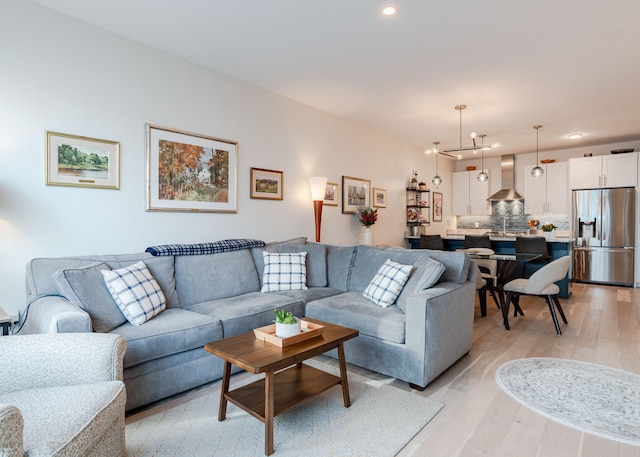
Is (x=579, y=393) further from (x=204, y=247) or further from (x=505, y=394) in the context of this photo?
(x=204, y=247)

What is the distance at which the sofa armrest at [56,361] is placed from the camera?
1509 millimetres

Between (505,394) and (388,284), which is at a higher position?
(388,284)

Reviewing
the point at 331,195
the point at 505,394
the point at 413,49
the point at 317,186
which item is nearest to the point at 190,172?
the point at 317,186

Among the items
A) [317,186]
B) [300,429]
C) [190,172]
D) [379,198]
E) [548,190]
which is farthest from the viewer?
[548,190]

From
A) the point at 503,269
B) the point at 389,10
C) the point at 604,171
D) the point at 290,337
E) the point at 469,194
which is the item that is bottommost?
the point at 290,337

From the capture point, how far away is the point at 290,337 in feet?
6.82

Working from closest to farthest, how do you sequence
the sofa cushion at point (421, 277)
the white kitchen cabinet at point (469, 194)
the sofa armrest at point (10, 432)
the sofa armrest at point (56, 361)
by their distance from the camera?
the sofa armrest at point (10, 432), the sofa armrest at point (56, 361), the sofa cushion at point (421, 277), the white kitchen cabinet at point (469, 194)

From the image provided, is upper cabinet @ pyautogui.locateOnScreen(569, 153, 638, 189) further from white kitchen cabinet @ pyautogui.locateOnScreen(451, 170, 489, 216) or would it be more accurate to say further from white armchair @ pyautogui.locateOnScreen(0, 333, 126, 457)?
white armchair @ pyautogui.locateOnScreen(0, 333, 126, 457)

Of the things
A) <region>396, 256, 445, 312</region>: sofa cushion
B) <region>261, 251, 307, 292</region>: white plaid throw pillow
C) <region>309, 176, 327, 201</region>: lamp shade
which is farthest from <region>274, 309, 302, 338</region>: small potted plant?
<region>309, 176, 327, 201</region>: lamp shade

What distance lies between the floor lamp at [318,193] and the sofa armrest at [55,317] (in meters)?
2.97

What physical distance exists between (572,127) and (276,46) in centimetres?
500

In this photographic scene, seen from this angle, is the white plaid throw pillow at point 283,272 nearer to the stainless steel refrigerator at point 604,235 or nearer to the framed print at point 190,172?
the framed print at point 190,172

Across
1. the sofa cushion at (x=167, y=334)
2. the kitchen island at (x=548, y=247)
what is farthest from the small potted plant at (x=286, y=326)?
the kitchen island at (x=548, y=247)

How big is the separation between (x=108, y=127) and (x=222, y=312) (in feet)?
5.79
